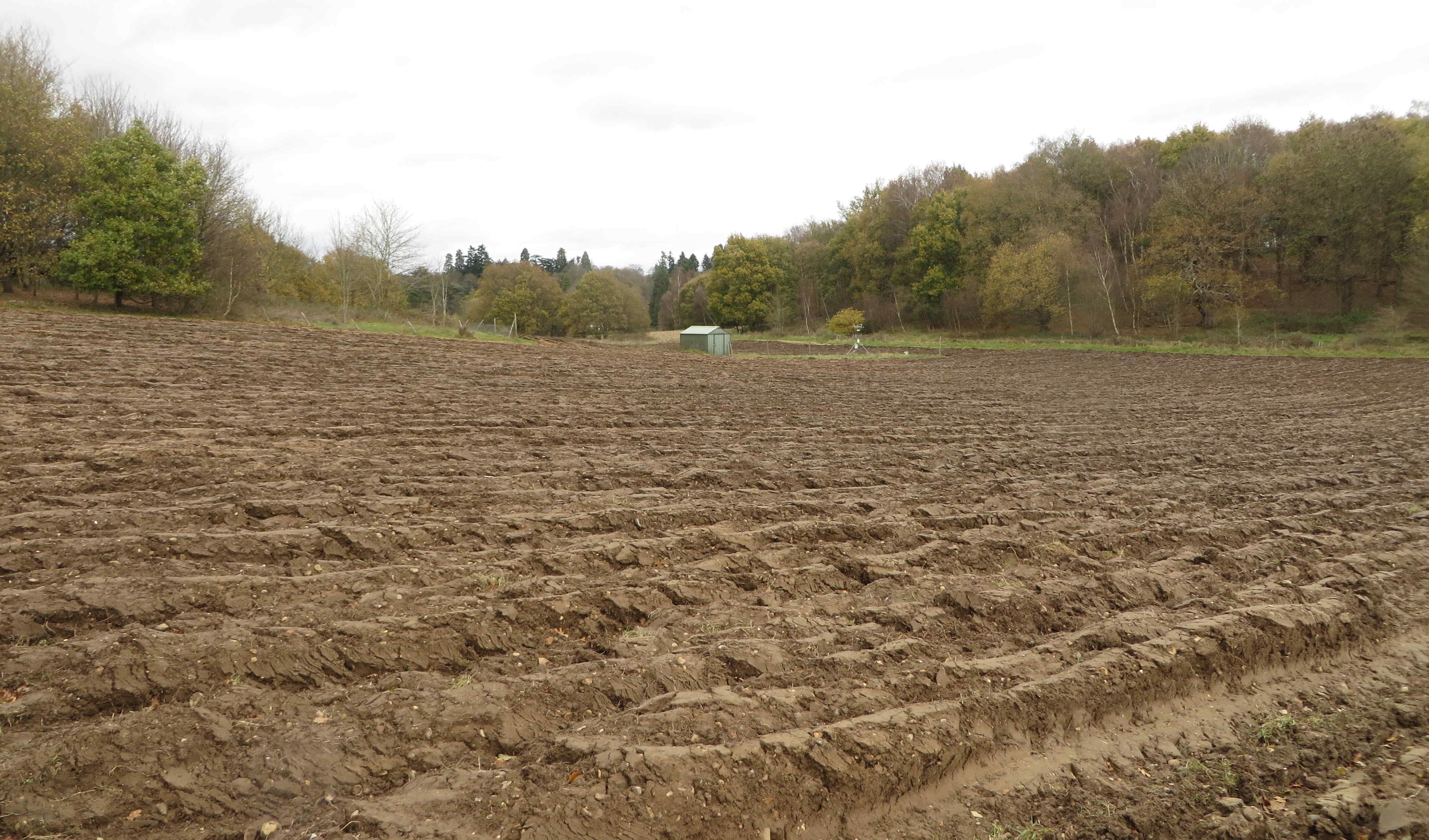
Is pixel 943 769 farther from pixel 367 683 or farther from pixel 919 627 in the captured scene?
pixel 367 683

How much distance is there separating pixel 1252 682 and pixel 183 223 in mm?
36988

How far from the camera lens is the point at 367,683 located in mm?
4480

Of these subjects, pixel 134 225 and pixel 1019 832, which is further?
pixel 134 225

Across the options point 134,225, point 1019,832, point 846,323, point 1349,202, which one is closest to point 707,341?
point 134,225

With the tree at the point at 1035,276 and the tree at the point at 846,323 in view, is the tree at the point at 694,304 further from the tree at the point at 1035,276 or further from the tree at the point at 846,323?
the tree at the point at 1035,276

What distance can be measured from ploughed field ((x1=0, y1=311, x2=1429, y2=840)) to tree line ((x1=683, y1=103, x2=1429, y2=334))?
3945 cm

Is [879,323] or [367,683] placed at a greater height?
[879,323]

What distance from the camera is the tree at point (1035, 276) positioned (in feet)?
161

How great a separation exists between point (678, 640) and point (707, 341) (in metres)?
35.0

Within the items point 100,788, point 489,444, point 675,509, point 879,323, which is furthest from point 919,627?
point 879,323

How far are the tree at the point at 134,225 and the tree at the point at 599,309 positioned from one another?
4324cm

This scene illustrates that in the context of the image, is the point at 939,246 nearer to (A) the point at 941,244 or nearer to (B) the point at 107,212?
(A) the point at 941,244

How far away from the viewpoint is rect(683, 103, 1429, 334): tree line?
4222 centimetres

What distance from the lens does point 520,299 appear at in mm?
73500
